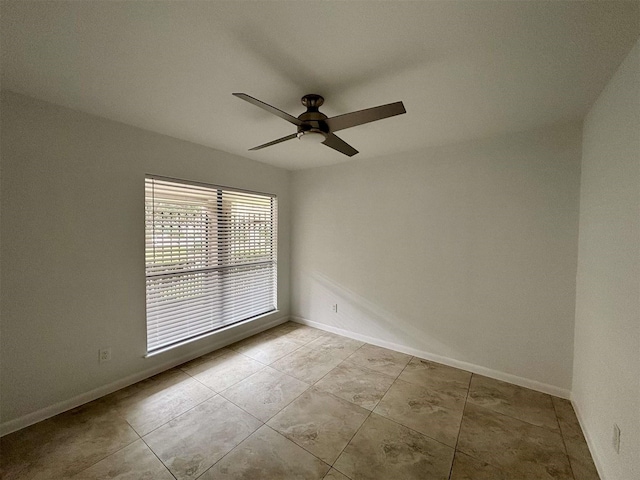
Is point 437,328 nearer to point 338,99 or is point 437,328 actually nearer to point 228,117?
point 338,99

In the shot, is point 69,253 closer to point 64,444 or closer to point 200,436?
point 64,444

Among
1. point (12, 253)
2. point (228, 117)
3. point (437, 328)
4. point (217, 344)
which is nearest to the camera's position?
point (12, 253)

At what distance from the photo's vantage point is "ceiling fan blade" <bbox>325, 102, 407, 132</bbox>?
1315mm

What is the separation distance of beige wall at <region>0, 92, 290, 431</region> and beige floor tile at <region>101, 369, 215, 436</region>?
0.15 m

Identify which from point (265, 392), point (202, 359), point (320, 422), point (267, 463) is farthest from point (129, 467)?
point (202, 359)

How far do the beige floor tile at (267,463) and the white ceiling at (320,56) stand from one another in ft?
7.78

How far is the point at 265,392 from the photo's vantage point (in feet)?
7.18

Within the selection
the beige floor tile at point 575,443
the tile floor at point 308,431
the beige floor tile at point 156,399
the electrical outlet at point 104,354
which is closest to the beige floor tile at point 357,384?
the tile floor at point 308,431

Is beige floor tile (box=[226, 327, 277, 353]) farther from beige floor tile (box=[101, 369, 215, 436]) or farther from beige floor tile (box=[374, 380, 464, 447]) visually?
beige floor tile (box=[374, 380, 464, 447])

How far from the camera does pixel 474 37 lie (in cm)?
121

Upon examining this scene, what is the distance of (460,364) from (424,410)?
0.91m

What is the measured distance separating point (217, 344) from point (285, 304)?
1192 millimetres

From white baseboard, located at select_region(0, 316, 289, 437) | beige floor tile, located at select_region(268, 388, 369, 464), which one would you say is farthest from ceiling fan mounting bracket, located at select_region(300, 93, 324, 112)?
white baseboard, located at select_region(0, 316, 289, 437)

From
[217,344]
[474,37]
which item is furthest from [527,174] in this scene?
[217,344]
